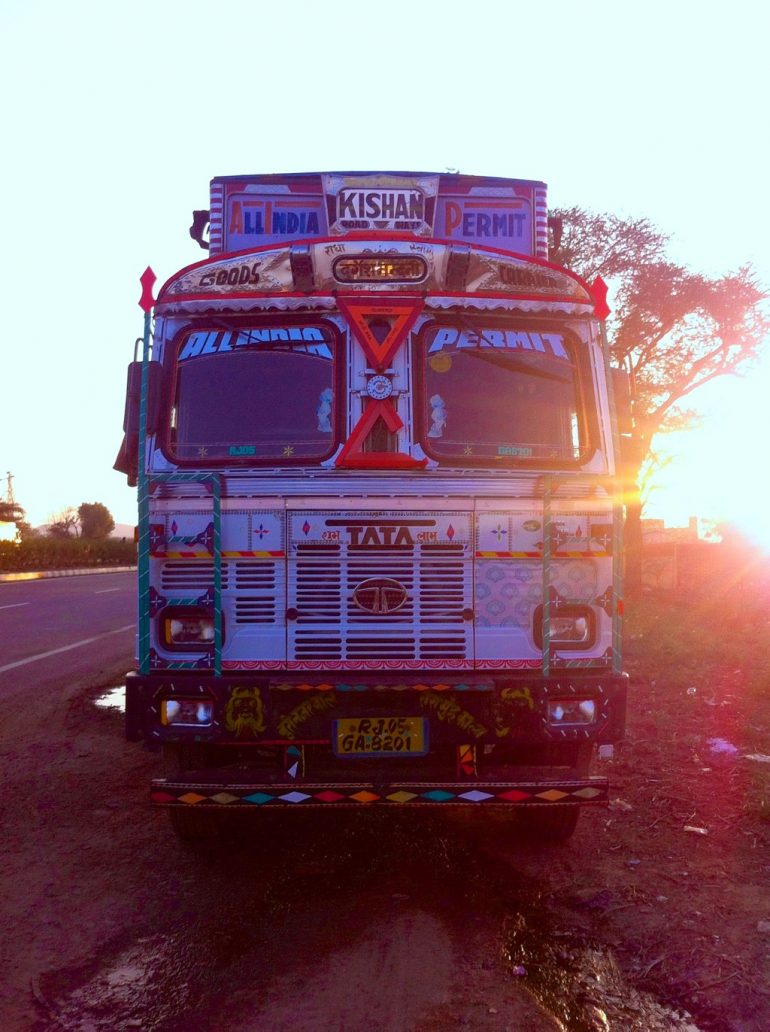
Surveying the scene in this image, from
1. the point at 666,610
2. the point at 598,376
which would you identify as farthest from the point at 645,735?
the point at 666,610

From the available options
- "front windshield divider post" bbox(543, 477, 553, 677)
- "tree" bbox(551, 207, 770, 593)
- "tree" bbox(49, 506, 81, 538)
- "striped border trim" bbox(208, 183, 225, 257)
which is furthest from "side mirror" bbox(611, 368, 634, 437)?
"tree" bbox(49, 506, 81, 538)

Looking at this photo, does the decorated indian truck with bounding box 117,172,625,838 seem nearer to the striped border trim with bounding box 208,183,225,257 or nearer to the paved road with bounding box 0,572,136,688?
the striped border trim with bounding box 208,183,225,257

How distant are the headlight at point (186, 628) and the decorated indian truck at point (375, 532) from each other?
1 centimetres

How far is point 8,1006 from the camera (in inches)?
138

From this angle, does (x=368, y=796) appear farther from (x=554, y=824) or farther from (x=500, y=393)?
(x=500, y=393)

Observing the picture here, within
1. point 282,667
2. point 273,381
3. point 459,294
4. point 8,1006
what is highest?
point 459,294

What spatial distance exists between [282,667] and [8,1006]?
75.2 inches

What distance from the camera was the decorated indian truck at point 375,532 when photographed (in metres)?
4.82

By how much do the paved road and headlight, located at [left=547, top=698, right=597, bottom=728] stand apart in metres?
7.68

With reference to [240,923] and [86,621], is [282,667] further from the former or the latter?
[86,621]

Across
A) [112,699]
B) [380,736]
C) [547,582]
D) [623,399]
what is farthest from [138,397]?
[112,699]

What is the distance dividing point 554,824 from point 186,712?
2165 millimetres

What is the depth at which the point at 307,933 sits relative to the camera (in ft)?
13.5

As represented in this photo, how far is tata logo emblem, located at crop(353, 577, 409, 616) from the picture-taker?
4.91 m
